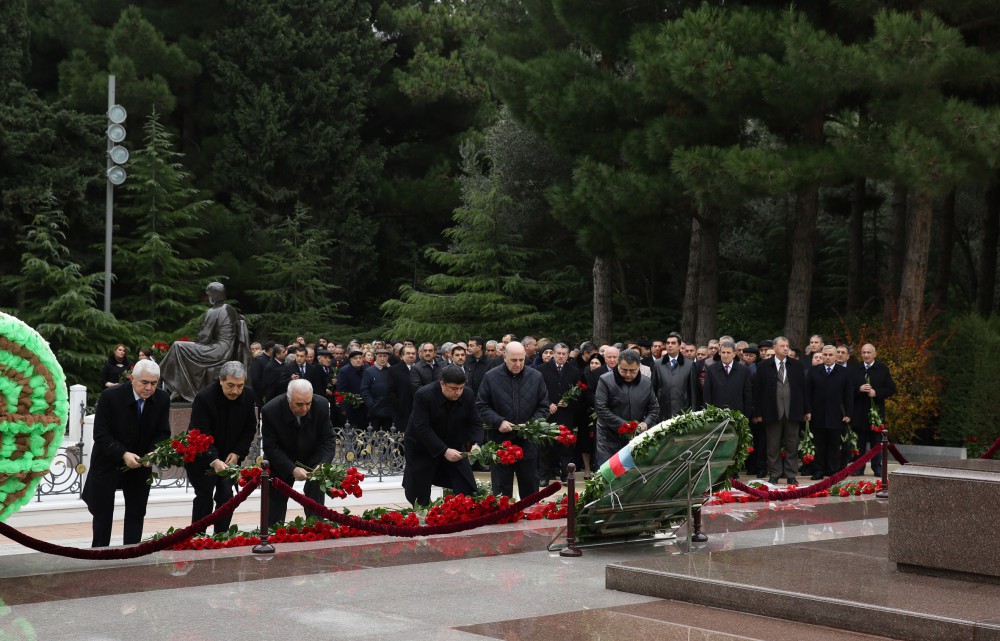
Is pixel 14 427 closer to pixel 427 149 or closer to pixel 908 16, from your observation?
pixel 908 16

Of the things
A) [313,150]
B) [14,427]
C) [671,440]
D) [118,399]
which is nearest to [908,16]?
[671,440]

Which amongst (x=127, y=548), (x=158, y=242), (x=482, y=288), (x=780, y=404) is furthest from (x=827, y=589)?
(x=158, y=242)

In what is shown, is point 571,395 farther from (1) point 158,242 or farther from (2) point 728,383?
(1) point 158,242

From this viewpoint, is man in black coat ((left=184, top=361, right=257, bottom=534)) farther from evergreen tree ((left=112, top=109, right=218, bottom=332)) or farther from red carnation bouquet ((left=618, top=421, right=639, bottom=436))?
evergreen tree ((left=112, top=109, right=218, bottom=332))

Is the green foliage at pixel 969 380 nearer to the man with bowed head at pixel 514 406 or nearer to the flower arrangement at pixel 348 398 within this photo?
the flower arrangement at pixel 348 398

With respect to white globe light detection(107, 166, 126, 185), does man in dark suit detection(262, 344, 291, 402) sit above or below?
below

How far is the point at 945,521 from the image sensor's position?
7.92m

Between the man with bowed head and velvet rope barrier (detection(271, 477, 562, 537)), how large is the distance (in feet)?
3.28

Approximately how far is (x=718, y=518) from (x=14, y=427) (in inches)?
258

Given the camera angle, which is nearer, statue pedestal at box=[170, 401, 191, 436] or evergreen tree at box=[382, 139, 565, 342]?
statue pedestal at box=[170, 401, 191, 436]

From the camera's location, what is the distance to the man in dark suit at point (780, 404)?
15430 mm

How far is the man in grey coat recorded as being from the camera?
444 inches

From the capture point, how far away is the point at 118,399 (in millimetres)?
9453

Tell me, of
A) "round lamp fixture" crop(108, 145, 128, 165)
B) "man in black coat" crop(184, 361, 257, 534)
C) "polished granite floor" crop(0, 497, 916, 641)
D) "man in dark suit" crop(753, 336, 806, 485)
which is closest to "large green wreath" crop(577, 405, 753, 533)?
"polished granite floor" crop(0, 497, 916, 641)
